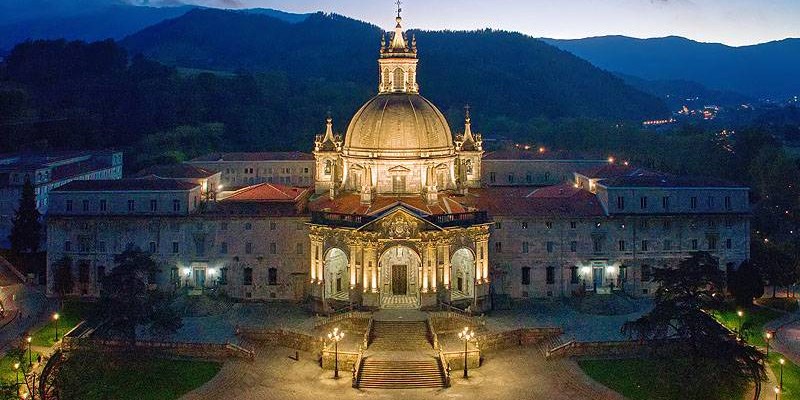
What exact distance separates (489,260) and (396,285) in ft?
26.8

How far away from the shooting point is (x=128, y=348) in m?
56.4

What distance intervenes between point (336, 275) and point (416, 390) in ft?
64.5

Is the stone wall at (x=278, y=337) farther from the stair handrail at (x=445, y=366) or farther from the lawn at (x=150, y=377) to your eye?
the stair handrail at (x=445, y=366)

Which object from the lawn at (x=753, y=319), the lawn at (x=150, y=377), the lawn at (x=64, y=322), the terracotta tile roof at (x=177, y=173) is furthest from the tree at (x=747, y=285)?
the lawn at (x=64, y=322)

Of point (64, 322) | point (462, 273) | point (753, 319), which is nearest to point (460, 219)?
point (462, 273)

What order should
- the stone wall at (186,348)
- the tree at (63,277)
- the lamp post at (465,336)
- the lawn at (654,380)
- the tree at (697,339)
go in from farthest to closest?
the tree at (63,277) < the stone wall at (186,348) < the lamp post at (465,336) < the tree at (697,339) < the lawn at (654,380)

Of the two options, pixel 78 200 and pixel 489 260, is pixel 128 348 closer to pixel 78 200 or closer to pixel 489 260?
pixel 78 200

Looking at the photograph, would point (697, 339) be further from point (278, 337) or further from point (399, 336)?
point (278, 337)

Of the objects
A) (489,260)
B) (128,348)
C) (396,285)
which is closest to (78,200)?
(128,348)

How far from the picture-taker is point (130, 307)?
56250 millimetres

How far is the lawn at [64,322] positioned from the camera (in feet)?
201

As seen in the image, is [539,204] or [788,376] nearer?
[788,376]

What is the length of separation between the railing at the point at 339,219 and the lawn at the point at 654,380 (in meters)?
19.5

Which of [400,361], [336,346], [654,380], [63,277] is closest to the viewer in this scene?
[654,380]
